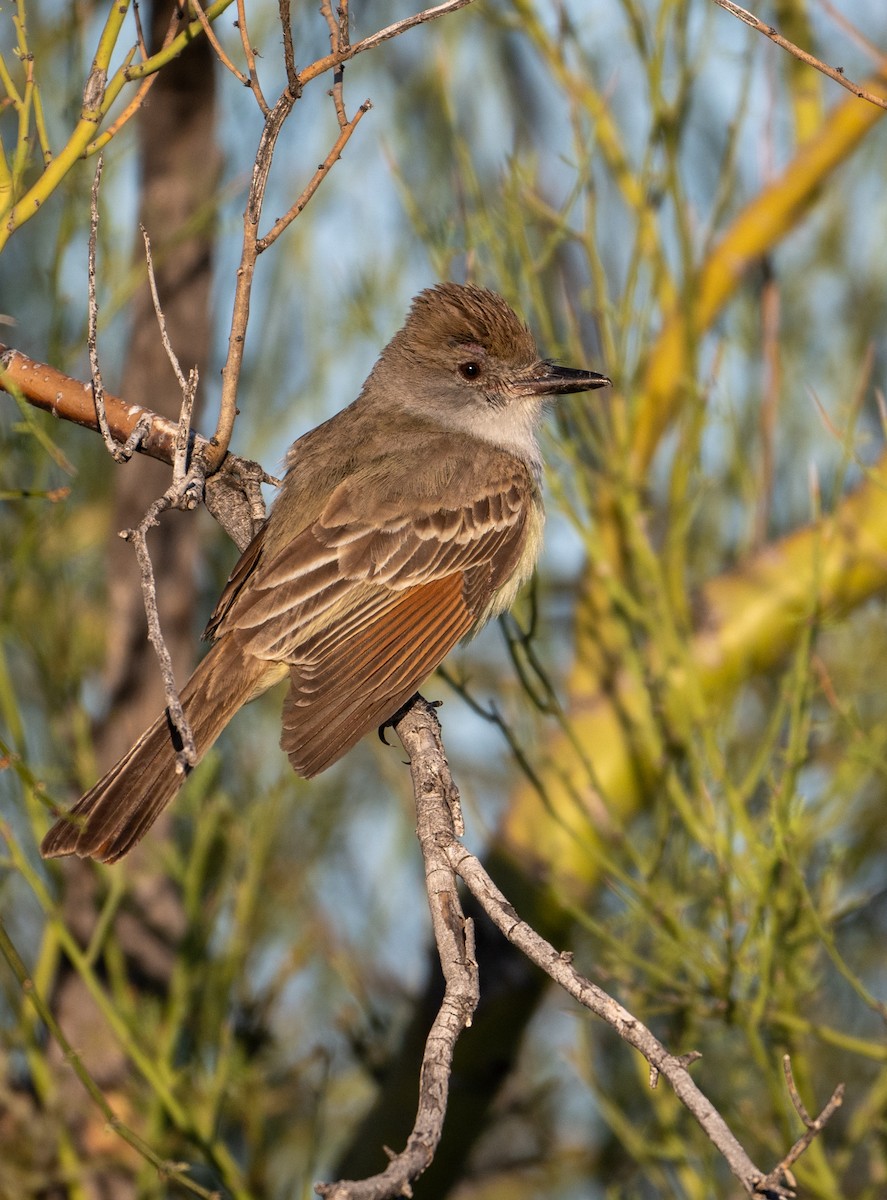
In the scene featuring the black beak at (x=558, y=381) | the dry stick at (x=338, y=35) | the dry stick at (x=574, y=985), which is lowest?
the dry stick at (x=574, y=985)

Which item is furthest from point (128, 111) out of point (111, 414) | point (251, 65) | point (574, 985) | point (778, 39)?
point (574, 985)

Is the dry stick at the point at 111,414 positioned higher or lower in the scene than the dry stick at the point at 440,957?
higher

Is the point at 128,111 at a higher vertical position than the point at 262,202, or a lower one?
higher

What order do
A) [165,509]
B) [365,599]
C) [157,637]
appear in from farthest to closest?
[365,599] < [165,509] < [157,637]

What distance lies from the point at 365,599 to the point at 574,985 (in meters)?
2.26

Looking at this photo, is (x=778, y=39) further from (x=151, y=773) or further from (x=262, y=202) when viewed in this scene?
(x=151, y=773)

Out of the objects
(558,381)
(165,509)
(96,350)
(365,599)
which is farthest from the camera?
(558,381)

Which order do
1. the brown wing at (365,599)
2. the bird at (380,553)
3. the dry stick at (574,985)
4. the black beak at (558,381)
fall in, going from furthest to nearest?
the black beak at (558,381) → the brown wing at (365,599) → the bird at (380,553) → the dry stick at (574,985)

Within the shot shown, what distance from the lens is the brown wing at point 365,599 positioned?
4277 millimetres

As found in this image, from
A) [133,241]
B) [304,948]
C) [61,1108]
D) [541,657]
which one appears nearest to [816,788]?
[541,657]

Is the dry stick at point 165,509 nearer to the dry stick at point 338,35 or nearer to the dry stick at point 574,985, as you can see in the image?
the dry stick at point 338,35

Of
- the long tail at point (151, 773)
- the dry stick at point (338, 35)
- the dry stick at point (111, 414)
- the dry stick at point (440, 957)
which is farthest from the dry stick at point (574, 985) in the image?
the dry stick at point (338, 35)

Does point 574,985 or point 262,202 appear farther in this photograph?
point 262,202

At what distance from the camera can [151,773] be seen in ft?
13.6
